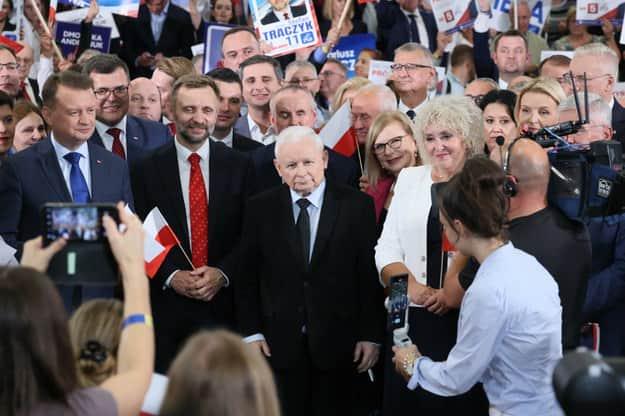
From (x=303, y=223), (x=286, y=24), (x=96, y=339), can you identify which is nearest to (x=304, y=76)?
(x=286, y=24)

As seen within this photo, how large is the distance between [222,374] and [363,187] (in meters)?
4.15

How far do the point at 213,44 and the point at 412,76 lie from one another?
1.99m

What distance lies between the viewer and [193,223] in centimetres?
609

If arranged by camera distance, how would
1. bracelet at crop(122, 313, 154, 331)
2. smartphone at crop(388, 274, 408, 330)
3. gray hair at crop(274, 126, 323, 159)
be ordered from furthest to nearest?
gray hair at crop(274, 126, 323, 159), smartphone at crop(388, 274, 408, 330), bracelet at crop(122, 313, 154, 331)

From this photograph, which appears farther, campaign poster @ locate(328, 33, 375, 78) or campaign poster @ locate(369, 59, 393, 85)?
campaign poster @ locate(328, 33, 375, 78)

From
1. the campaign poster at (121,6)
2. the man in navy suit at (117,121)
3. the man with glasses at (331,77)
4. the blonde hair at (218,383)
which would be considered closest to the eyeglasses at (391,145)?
the man in navy suit at (117,121)

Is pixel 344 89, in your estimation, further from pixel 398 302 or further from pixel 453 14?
pixel 398 302

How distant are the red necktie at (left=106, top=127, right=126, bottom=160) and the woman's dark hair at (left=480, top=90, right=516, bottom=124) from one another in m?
2.33

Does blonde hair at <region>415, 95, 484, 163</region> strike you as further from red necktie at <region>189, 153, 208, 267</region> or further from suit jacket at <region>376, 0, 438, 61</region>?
suit jacket at <region>376, 0, 438, 61</region>

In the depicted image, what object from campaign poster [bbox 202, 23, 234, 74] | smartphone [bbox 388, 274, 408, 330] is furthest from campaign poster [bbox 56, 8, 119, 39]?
smartphone [bbox 388, 274, 408, 330]

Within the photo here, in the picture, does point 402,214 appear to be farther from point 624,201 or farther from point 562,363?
point 562,363

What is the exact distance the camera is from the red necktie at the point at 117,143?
6809 mm

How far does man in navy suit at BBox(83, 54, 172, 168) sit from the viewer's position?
22.4ft

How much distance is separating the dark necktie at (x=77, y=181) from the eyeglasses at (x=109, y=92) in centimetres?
117
